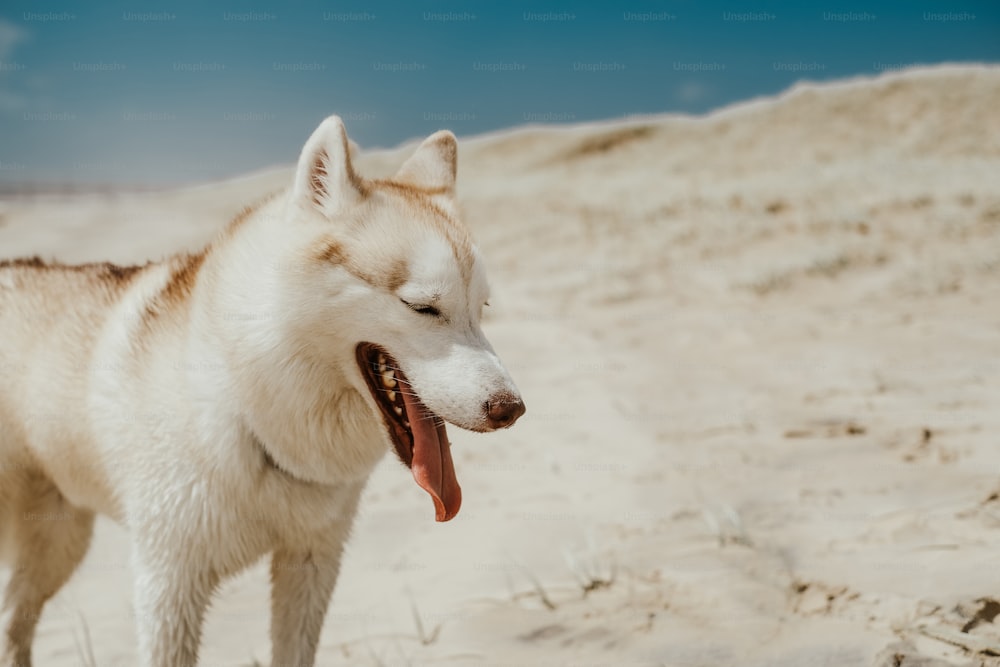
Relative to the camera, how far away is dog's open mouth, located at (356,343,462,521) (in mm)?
2352

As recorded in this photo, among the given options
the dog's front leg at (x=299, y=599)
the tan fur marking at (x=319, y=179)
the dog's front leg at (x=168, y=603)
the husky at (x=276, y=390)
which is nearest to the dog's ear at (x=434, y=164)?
the husky at (x=276, y=390)

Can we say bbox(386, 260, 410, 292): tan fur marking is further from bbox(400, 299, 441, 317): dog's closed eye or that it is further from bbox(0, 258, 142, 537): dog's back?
bbox(0, 258, 142, 537): dog's back

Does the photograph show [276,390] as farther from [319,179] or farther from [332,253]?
[319,179]

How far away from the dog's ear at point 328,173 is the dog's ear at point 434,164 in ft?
1.67

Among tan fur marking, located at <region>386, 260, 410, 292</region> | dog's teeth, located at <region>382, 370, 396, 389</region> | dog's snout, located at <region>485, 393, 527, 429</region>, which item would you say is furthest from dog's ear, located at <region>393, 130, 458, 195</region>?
dog's snout, located at <region>485, 393, 527, 429</region>

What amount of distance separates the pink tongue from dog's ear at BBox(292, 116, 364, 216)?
58 centimetres

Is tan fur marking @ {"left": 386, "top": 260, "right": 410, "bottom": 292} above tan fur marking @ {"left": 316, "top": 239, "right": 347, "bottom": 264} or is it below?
below

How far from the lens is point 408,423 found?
236 centimetres

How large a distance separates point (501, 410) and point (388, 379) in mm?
365

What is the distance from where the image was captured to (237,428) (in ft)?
8.05

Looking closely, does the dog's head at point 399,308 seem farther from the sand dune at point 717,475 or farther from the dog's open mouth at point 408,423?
the sand dune at point 717,475

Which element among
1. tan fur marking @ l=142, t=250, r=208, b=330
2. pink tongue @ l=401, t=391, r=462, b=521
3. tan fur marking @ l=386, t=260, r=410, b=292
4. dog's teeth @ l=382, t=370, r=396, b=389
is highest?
tan fur marking @ l=386, t=260, r=410, b=292

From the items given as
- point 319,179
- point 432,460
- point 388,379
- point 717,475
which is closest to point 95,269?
point 319,179

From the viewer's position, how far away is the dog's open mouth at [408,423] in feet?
7.72
